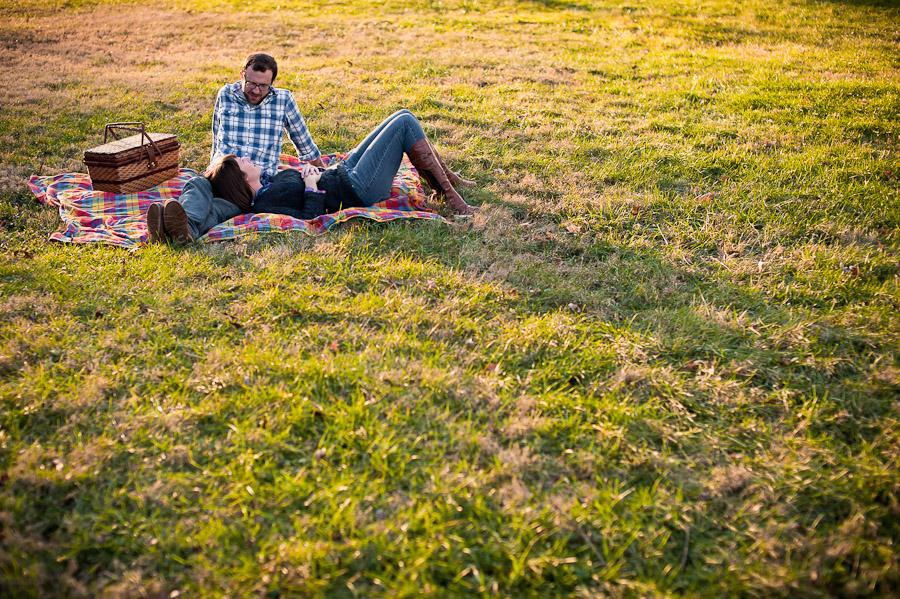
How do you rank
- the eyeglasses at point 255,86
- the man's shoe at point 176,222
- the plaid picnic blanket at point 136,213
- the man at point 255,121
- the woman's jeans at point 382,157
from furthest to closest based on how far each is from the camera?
the man at point 255,121 < the eyeglasses at point 255,86 < the woman's jeans at point 382,157 < the plaid picnic blanket at point 136,213 < the man's shoe at point 176,222

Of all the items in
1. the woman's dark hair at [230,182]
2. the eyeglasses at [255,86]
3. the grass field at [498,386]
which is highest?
the eyeglasses at [255,86]

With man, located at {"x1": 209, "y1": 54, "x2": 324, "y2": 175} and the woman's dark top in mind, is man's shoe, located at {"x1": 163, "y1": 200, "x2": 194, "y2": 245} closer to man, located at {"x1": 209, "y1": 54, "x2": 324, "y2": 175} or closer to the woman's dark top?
the woman's dark top

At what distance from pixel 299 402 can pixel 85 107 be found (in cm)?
811

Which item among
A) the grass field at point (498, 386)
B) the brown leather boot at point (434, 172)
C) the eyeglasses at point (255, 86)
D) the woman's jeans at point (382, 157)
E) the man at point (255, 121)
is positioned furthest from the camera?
the man at point (255, 121)

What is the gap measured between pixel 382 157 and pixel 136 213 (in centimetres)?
245

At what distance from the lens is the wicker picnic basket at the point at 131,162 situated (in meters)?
5.31

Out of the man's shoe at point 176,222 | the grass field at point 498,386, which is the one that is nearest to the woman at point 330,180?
the grass field at point 498,386

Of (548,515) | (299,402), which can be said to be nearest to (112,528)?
(299,402)

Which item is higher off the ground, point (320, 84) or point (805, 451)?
point (320, 84)

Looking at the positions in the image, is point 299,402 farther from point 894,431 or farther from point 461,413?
point 894,431

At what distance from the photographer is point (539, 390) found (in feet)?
10.5

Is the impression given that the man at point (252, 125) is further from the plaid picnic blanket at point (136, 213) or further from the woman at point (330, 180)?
the plaid picnic blanket at point (136, 213)

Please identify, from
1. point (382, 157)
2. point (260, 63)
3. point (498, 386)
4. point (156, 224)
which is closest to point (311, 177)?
point (382, 157)

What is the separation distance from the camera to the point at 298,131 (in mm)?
5887
